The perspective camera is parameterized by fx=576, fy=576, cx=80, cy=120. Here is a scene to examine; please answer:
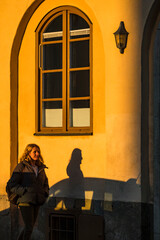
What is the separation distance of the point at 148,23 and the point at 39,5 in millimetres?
2215

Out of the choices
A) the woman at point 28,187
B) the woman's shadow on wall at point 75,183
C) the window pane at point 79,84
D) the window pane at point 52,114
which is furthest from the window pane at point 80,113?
the woman at point 28,187

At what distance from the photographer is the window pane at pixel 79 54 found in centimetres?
1018

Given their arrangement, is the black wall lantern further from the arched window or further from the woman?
the woman

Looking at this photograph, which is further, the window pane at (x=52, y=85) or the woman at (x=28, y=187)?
the window pane at (x=52, y=85)

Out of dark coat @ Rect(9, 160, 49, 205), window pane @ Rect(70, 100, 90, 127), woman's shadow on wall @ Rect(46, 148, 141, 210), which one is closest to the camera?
dark coat @ Rect(9, 160, 49, 205)

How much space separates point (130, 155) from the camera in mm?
9406

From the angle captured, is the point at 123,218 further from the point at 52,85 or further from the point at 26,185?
the point at 52,85

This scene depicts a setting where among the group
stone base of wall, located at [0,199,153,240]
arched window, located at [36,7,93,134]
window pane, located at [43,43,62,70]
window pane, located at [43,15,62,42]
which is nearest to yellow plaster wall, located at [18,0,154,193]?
arched window, located at [36,7,93,134]

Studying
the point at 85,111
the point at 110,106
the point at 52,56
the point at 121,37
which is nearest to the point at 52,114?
the point at 85,111

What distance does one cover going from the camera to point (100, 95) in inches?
387

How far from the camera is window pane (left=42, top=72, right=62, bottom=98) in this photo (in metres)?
10.4

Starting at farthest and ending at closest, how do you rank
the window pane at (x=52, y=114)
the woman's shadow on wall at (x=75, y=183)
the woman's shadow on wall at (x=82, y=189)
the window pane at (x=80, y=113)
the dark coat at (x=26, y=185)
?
1. the window pane at (x=52, y=114)
2. the window pane at (x=80, y=113)
3. the woman's shadow on wall at (x=75, y=183)
4. the woman's shadow on wall at (x=82, y=189)
5. the dark coat at (x=26, y=185)

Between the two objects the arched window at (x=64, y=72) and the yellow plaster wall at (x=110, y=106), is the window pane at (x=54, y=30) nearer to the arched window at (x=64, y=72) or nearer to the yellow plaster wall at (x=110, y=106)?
the arched window at (x=64, y=72)

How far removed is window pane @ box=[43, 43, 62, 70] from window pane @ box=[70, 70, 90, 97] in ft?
1.18
